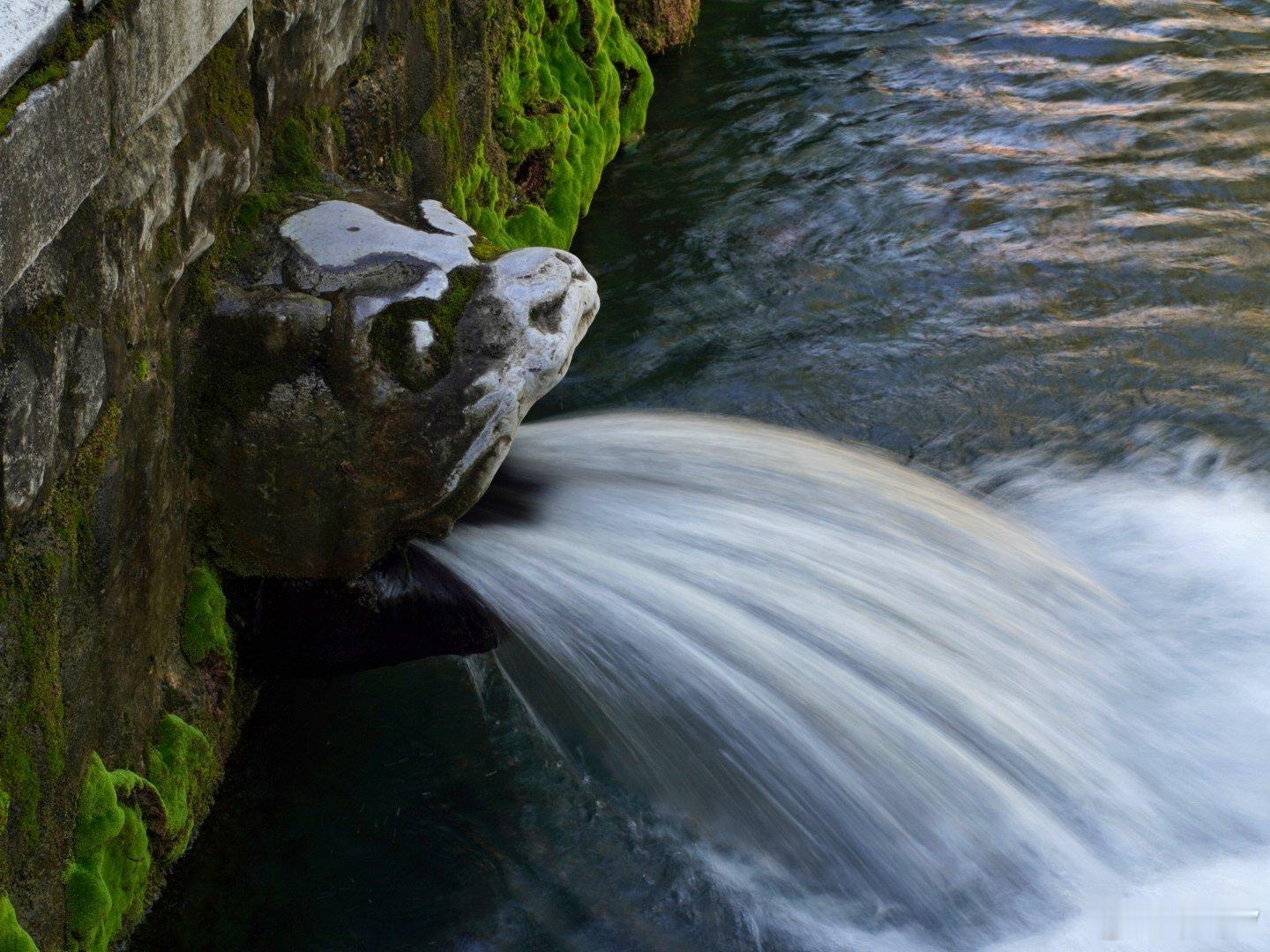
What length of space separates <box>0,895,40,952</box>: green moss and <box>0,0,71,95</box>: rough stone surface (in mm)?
1379

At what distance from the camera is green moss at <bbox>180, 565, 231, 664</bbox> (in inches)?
127

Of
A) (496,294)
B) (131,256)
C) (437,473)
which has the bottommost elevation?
(437,473)

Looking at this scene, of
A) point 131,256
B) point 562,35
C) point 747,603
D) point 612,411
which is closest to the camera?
point 131,256

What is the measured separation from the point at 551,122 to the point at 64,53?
4.32 m

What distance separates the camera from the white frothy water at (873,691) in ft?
10.7

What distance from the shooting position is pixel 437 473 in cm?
309

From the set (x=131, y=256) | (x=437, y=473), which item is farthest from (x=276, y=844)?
(x=131, y=256)

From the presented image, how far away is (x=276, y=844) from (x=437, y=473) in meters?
1.08

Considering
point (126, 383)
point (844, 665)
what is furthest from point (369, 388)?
point (844, 665)

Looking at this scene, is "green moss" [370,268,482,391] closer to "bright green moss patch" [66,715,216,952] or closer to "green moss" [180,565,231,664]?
Result: "green moss" [180,565,231,664]

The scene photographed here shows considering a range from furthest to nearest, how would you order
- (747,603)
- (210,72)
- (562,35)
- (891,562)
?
(562,35) < (891,562) < (747,603) < (210,72)

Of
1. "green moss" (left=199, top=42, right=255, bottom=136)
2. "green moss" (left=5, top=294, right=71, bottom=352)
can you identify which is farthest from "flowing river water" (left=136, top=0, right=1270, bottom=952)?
"green moss" (left=5, top=294, right=71, bottom=352)

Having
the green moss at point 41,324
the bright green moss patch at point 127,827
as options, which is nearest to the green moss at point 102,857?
the bright green moss patch at point 127,827

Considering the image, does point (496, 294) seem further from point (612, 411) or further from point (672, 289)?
point (672, 289)
